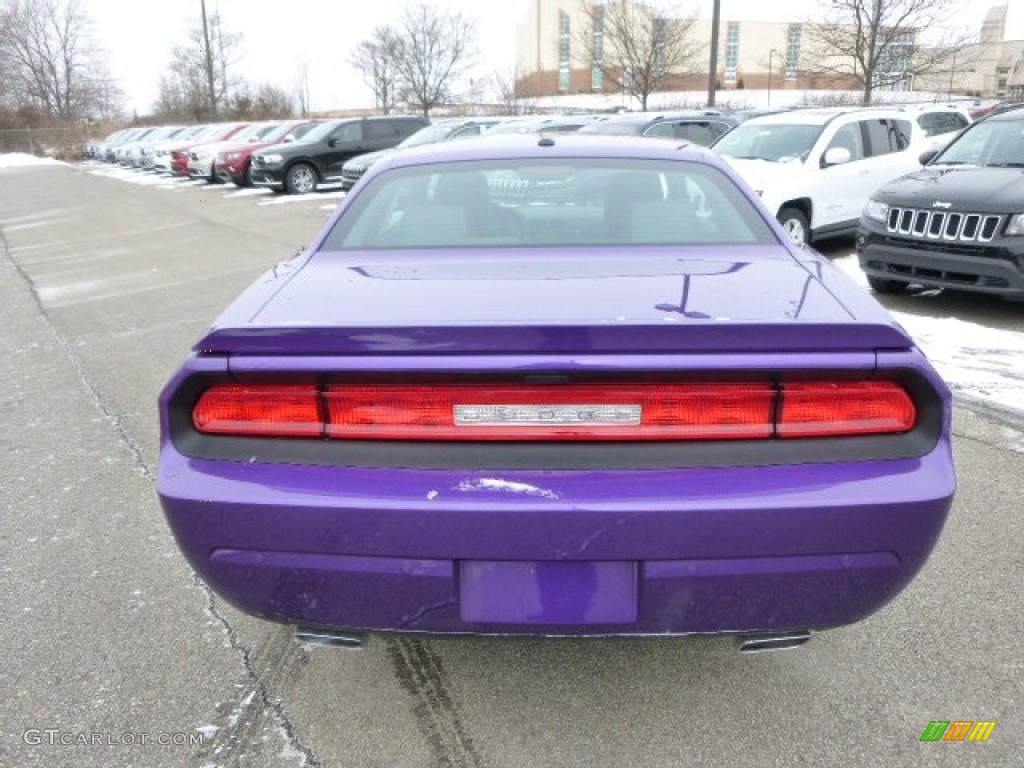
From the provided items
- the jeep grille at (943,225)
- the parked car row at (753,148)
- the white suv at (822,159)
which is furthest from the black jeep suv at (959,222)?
the white suv at (822,159)

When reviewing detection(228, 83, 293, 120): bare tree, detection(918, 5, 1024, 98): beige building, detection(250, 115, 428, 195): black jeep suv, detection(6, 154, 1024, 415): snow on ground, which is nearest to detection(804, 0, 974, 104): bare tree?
detection(250, 115, 428, 195): black jeep suv

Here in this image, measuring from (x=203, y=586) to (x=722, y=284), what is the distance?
212 cm

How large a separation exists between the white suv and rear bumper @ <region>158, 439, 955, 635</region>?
7.24m

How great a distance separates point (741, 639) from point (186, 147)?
27853 millimetres

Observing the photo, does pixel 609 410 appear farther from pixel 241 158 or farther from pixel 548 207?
pixel 241 158

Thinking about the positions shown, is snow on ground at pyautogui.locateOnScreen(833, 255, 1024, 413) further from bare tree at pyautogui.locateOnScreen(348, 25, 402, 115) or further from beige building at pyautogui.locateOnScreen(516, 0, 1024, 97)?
beige building at pyautogui.locateOnScreen(516, 0, 1024, 97)

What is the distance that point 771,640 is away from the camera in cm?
199

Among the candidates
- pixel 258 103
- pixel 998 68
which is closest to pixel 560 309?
pixel 258 103

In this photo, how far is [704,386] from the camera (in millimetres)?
1835

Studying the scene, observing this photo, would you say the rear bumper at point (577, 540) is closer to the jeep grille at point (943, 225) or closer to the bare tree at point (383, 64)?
the jeep grille at point (943, 225)

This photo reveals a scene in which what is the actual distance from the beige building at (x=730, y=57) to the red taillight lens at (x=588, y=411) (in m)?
71.0

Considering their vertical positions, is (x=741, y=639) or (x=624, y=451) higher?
(x=624, y=451)

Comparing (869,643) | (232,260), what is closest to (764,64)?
(232,260)

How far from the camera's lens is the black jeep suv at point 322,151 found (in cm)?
1894
